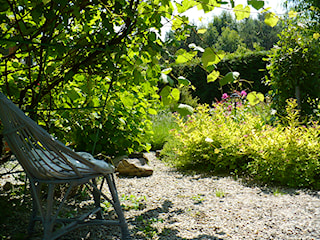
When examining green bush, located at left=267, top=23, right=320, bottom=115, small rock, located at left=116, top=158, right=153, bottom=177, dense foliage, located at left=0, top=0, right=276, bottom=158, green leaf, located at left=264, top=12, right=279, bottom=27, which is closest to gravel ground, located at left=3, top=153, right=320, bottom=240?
small rock, located at left=116, top=158, right=153, bottom=177

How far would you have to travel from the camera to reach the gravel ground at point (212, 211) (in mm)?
2260

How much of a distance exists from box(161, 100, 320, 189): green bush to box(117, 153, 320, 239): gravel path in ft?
0.75

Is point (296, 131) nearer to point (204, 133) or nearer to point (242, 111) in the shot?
point (204, 133)

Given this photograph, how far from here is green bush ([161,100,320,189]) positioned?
11.3ft

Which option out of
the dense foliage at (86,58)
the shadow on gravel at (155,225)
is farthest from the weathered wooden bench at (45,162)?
the shadow on gravel at (155,225)

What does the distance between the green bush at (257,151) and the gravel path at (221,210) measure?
229 mm

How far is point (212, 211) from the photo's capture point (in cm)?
272

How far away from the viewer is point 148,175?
4.06 m

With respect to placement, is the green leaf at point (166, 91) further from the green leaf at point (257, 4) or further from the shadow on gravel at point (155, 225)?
the shadow on gravel at point (155, 225)

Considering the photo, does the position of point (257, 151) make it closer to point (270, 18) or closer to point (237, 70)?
point (270, 18)

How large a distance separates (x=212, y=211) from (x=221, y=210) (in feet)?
0.26

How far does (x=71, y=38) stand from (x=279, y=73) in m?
3.94

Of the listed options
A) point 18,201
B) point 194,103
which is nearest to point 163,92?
point 18,201

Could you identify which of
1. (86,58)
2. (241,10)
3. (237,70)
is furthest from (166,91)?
(237,70)
